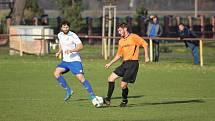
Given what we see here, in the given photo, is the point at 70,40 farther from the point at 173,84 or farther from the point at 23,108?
the point at 173,84

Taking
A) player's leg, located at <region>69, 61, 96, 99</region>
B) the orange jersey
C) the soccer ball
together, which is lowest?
the soccer ball

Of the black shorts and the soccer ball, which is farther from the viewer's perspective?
the black shorts

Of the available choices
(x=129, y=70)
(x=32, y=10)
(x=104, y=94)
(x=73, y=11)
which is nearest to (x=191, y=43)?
(x=104, y=94)

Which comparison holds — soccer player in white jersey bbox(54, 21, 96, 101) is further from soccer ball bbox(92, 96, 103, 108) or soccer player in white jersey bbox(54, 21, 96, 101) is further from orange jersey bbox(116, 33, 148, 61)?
orange jersey bbox(116, 33, 148, 61)

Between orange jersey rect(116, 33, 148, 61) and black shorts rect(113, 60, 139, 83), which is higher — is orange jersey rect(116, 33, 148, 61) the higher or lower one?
the higher one

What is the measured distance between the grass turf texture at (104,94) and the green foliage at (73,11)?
23.7m

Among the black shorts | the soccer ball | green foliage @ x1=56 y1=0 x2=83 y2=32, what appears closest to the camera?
the soccer ball

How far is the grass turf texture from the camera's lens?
46.2 feet

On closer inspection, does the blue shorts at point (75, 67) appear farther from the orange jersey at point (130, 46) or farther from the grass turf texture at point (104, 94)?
the orange jersey at point (130, 46)

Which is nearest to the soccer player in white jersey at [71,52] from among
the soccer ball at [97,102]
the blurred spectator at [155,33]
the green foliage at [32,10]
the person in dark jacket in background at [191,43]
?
the soccer ball at [97,102]

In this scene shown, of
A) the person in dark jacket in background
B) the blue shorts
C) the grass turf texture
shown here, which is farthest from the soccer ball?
the person in dark jacket in background

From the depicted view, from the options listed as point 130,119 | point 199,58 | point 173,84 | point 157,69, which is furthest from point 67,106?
point 199,58

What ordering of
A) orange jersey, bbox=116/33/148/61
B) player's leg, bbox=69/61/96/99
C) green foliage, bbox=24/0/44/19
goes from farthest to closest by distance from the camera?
1. green foliage, bbox=24/0/44/19
2. player's leg, bbox=69/61/96/99
3. orange jersey, bbox=116/33/148/61

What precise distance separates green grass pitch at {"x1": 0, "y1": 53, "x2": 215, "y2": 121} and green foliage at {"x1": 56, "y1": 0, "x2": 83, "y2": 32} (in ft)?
78.9
